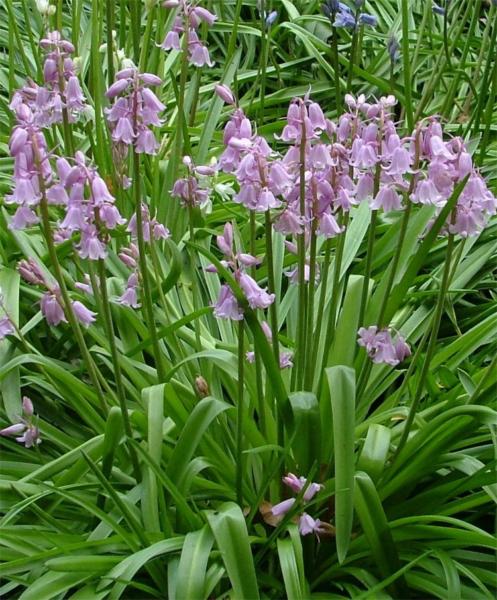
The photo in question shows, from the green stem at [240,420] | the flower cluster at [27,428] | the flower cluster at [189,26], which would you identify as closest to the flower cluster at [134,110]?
the green stem at [240,420]

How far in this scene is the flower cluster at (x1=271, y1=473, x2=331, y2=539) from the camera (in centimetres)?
213

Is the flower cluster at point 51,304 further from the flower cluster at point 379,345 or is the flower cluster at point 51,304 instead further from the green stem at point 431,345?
the green stem at point 431,345

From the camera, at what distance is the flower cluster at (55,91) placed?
223 centimetres

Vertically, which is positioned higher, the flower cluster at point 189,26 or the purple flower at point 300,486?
the flower cluster at point 189,26

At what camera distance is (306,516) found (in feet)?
7.03

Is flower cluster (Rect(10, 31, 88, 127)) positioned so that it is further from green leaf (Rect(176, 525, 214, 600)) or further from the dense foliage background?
green leaf (Rect(176, 525, 214, 600))

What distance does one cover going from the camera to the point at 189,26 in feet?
8.72

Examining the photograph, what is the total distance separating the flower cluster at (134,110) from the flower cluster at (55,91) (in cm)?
36

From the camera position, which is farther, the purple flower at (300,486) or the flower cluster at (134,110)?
the purple flower at (300,486)

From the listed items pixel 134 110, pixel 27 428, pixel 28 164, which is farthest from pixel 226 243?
pixel 27 428

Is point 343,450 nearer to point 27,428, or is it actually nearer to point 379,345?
point 379,345

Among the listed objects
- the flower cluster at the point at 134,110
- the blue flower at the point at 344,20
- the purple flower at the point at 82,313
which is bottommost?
the purple flower at the point at 82,313

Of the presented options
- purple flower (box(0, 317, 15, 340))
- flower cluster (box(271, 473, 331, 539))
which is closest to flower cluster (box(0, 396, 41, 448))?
purple flower (box(0, 317, 15, 340))

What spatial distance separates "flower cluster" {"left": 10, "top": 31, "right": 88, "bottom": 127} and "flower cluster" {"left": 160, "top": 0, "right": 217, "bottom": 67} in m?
0.39
